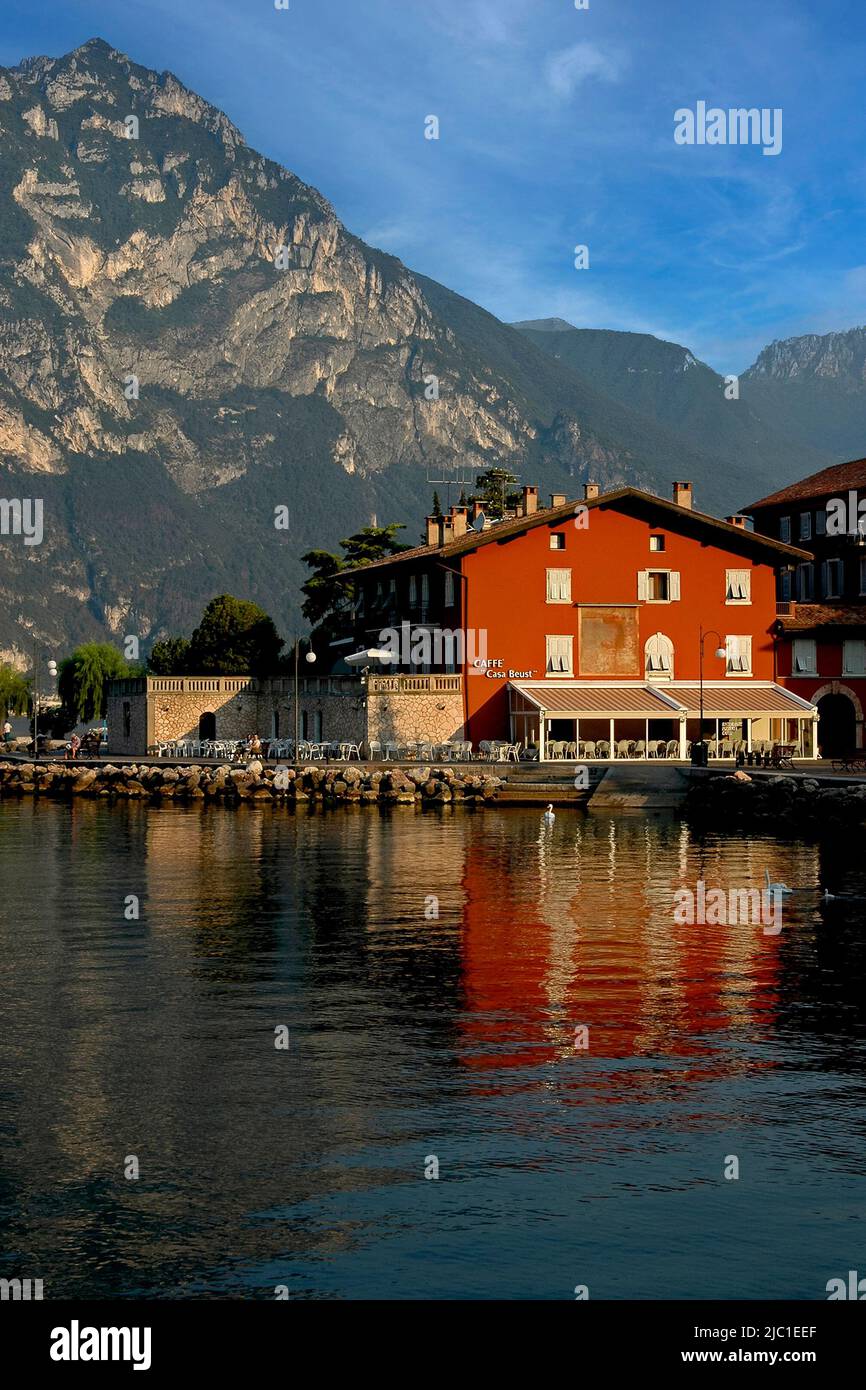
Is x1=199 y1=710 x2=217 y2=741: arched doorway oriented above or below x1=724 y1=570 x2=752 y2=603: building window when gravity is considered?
below

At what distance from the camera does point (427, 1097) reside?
16.7 meters

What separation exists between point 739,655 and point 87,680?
247 feet

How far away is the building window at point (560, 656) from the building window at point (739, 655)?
24.8ft

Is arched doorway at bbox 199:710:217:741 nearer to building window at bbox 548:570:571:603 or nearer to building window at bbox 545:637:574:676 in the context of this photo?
building window at bbox 545:637:574:676

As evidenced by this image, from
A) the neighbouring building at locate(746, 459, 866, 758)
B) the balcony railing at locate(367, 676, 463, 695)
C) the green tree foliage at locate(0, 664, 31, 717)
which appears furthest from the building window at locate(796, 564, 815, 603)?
the green tree foliage at locate(0, 664, 31, 717)

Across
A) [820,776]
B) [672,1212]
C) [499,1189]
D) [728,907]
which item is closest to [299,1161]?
[499,1189]

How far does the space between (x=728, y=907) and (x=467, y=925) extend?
19.8 ft

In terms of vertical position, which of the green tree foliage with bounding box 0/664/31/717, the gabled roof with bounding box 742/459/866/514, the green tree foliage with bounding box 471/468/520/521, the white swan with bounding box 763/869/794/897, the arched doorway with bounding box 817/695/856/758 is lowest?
the white swan with bounding box 763/869/794/897

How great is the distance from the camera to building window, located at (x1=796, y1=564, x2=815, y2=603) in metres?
82.2

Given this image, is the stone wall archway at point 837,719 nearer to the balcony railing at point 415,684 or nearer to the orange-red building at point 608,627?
the orange-red building at point 608,627

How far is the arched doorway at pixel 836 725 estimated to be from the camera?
7344cm

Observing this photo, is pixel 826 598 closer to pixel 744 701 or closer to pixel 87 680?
pixel 744 701

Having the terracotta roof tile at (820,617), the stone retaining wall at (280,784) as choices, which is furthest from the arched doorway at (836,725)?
the stone retaining wall at (280,784)

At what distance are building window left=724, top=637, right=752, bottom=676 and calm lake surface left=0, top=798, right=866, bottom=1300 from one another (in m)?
39.9
